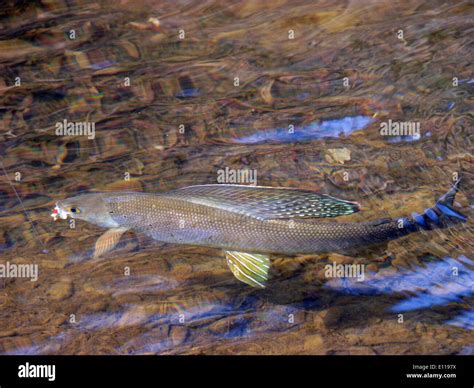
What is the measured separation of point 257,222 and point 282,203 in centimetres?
30

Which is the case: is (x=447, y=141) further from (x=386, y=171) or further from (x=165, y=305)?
(x=165, y=305)

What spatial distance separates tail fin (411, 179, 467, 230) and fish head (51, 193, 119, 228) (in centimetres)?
313

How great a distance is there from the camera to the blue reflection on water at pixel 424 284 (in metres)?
4.66


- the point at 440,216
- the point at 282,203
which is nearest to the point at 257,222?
the point at 282,203

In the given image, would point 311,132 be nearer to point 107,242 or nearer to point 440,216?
point 440,216

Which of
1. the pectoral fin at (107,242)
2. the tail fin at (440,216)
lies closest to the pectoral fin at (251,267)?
the pectoral fin at (107,242)

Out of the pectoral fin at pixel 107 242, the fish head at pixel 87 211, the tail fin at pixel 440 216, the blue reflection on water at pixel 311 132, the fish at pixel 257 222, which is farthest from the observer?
the blue reflection on water at pixel 311 132

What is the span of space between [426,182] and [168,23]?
3911mm

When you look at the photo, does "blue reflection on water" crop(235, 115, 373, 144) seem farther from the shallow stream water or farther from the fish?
the fish

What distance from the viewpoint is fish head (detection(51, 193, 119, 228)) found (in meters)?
5.23

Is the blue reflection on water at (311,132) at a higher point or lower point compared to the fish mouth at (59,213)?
higher

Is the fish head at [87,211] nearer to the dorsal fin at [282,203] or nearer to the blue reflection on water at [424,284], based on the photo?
the dorsal fin at [282,203]

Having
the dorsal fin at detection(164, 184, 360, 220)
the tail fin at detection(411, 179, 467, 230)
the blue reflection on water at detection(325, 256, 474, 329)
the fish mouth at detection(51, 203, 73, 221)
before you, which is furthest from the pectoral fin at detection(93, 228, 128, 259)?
the tail fin at detection(411, 179, 467, 230)

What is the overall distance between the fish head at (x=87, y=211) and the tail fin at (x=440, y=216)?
10.3 ft
